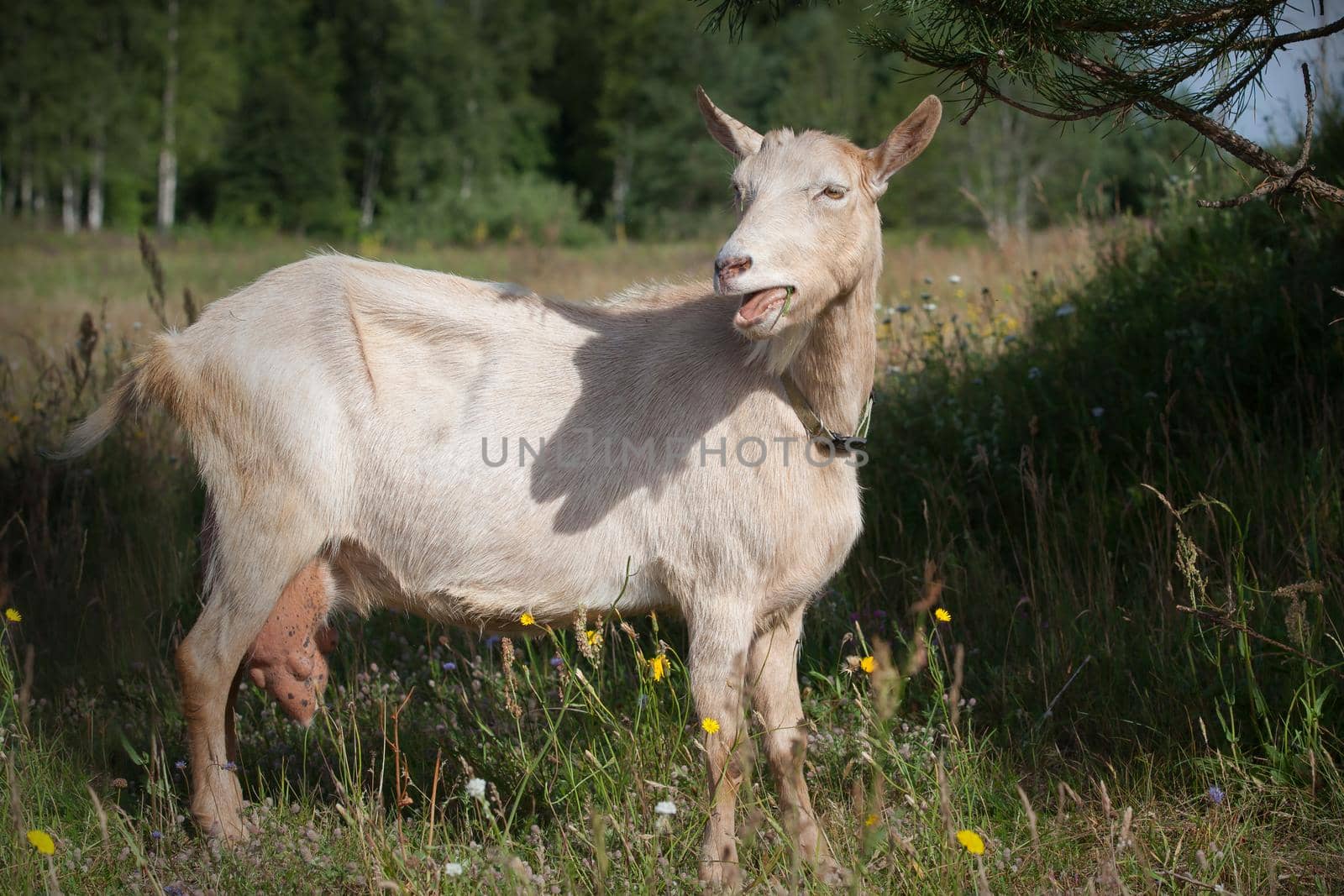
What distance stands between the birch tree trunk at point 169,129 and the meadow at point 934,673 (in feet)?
102

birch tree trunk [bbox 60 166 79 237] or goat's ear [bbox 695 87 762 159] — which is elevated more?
birch tree trunk [bbox 60 166 79 237]

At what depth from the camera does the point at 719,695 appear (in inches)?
113

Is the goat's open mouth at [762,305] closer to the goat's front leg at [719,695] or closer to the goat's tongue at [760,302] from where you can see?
the goat's tongue at [760,302]

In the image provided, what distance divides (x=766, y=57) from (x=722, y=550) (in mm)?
36809

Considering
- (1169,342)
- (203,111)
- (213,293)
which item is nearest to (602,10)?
(203,111)

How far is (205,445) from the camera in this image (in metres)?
3.07

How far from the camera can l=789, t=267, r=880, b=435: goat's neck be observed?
3.04m

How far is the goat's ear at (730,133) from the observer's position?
326cm

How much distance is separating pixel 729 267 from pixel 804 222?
355 mm

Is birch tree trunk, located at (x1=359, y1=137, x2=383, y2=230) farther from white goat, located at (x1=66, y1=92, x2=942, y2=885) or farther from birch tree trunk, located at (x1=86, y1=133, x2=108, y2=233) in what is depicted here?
white goat, located at (x1=66, y1=92, x2=942, y2=885)

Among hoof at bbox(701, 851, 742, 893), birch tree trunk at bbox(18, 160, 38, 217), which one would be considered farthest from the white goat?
birch tree trunk at bbox(18, 160, 38, 217)

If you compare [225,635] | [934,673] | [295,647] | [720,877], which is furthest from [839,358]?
[225,635]

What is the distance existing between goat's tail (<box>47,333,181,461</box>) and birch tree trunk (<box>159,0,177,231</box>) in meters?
33.3

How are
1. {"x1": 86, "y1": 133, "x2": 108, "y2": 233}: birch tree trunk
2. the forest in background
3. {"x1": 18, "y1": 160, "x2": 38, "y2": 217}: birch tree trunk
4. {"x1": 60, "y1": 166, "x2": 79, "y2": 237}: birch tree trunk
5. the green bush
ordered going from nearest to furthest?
the green bush
the forest in background
{"x1": 60, "y1": 166, "x2": 79, "y2": 237}: birch tree trunk
{"x1": 86, "y1": 133, "x2": 108, "y2": 233}: birch tree trunk
{"x1": 18, "y1": 160, "x2": 38, "y2": 217}: birch tree trunk
